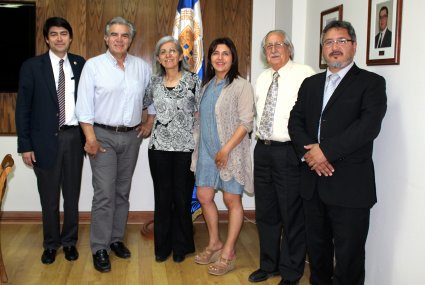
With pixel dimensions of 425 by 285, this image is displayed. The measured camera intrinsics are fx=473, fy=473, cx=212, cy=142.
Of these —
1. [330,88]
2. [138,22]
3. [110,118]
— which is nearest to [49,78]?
[110,118]

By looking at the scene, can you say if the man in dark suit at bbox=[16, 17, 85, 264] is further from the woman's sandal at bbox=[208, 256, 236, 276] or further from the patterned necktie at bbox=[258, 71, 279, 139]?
the patterned necktie at bbox=[258, 71, 279, 139]

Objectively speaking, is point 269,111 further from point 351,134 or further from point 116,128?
point 116,128

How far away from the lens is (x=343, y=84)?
2383 mm

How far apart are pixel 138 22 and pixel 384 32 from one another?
225 centimetres

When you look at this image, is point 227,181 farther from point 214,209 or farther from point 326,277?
point 326,277

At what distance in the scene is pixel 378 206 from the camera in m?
2.61

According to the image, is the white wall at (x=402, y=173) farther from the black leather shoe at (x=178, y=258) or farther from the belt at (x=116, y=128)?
the belt at (x=116, y=128)

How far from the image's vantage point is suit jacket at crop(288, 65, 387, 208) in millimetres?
2283

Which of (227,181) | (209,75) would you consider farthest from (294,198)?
(209,75)

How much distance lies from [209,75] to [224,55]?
0.72 feet

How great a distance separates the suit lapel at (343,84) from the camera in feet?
7.79

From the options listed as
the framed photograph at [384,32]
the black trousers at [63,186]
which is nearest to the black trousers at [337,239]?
the framed photograph at [384,32]

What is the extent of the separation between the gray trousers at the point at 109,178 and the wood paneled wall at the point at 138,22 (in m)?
1.15

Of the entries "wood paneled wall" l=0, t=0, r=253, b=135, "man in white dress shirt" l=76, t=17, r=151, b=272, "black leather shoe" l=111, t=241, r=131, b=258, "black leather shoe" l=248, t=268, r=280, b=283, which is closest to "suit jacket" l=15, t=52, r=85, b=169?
"man in white dress shirt" l=76, t=17, r=151, b=272
